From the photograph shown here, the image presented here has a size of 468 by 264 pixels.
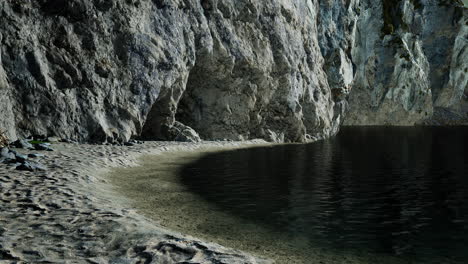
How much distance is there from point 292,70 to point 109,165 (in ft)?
113

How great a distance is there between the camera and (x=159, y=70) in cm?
3431

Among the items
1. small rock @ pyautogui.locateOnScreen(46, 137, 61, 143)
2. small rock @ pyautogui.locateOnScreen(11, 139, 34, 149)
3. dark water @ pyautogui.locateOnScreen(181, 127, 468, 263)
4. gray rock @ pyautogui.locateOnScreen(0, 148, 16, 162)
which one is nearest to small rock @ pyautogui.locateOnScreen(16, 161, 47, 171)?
gray rock @ pyautogui.locateOnScreen(0, 148, 16, 162)

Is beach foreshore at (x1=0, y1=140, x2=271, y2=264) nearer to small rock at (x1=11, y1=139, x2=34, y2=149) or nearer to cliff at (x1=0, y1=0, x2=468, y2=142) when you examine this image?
small rock at (x1=11, y1=139, x2=34, y2=149)

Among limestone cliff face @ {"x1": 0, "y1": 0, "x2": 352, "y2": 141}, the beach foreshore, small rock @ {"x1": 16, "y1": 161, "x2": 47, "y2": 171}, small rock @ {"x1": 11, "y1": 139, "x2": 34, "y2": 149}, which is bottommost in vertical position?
the beach foreshore

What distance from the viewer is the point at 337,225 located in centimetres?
1241

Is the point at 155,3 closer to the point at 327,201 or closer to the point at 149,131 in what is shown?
the point at 149,131

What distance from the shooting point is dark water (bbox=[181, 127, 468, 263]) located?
11.0 m

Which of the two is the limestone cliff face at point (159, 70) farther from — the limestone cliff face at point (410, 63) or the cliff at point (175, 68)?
the limestone cliff face at point (410, 63)

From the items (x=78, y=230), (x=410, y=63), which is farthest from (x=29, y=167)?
(x=410, y=63)

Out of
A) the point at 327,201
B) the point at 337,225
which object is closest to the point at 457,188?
the point at 327,201

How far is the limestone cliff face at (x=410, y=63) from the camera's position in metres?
99.5

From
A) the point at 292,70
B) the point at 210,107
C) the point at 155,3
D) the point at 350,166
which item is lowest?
the point at 350,166

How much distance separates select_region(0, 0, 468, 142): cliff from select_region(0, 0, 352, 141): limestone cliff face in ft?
0.26

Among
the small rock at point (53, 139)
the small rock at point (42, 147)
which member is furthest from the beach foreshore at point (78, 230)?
the small rock at point (53, 139)
